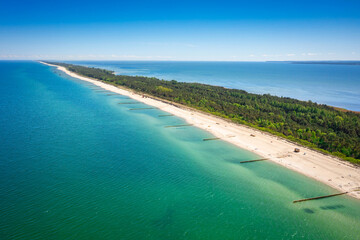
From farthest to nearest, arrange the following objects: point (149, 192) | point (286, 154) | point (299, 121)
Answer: point (299, 121) < point (286, 154) < point (149, 192)

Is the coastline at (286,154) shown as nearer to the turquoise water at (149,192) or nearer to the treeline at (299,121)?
the turquoise water at (149,192)

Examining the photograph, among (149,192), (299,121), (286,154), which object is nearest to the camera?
(149,192)

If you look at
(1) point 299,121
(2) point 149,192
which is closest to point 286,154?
(1) point 299,121

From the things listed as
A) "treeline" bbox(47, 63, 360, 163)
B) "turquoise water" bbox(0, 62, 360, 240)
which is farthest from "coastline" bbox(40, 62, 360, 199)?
"treeline" bbox(47, 63, 360, 163)

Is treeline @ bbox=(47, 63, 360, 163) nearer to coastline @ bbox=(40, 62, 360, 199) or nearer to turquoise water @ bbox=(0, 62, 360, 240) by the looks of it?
coastline @ bbox=(40, 62, 360, 199)

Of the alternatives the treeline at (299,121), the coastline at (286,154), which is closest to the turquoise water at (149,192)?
the coastline at (286,154)

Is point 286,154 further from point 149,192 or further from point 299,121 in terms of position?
point 149,192

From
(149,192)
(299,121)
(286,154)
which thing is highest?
(299,121)
